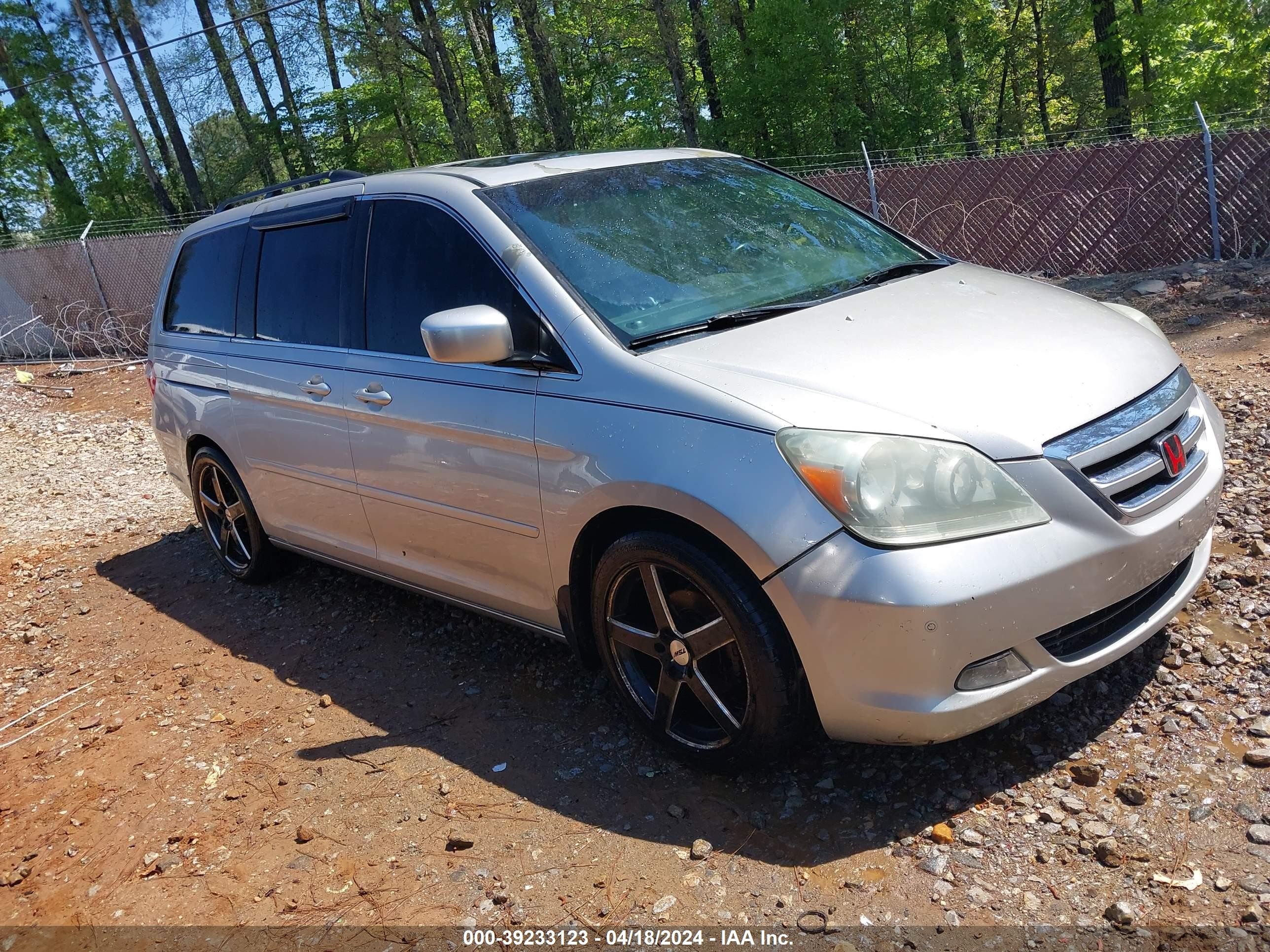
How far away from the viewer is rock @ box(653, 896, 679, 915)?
2.63 m

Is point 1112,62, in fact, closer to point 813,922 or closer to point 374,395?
point 374,395

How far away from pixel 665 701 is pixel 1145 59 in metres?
25.1

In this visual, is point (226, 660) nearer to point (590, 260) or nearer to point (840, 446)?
point (590, 260)

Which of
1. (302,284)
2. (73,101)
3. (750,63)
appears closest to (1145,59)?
(750,63)

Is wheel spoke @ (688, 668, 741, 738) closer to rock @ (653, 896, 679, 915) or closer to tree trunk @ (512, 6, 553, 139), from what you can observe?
rock @ (653, 896, 679, 915)

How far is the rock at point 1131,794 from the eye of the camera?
2.70 meters

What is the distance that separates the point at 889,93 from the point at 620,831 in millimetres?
24522

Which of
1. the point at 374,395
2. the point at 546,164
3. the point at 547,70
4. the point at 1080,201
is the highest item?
the point at 547,70

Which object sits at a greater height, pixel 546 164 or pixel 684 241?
pixel 546 164

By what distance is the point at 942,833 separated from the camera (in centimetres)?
272

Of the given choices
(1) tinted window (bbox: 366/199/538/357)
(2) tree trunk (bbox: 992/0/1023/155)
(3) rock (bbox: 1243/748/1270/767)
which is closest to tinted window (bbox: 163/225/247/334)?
(1) tinted window (bbox: 366/199/538/357)

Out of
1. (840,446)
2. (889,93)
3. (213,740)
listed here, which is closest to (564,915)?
(840,446)

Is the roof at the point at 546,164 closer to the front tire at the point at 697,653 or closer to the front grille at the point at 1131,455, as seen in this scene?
the front tire at the point at 697,653

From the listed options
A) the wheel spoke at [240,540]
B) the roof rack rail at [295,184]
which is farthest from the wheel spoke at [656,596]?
the wheel spoke at [240,540]
